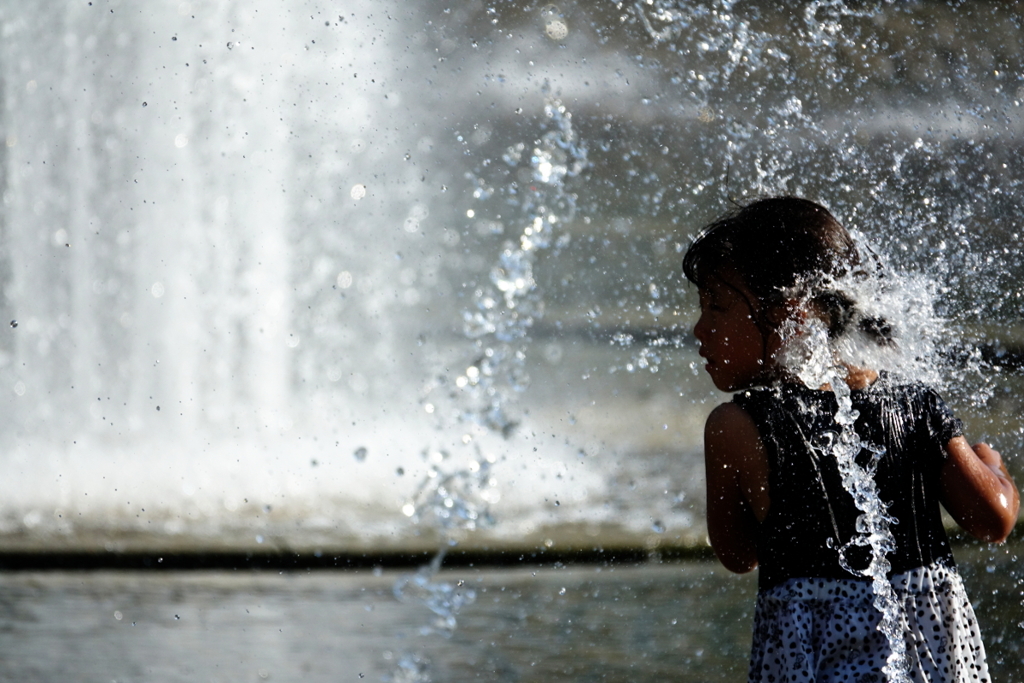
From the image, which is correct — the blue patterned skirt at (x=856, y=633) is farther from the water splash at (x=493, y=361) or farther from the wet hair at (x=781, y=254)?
the water splash at (x=493, y=361)

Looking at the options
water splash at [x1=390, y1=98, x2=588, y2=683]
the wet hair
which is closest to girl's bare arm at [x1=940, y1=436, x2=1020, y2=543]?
the wet hair

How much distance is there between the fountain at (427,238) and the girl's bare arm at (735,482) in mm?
1607

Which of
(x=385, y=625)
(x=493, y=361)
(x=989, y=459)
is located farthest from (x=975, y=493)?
(x=493, y=361)

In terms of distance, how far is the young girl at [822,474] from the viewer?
5.31ft

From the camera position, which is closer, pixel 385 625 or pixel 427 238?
pixel 385 625

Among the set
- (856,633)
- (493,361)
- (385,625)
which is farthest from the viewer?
(493,361)

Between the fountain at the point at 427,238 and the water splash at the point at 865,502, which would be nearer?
the water splash at the point at 865,502

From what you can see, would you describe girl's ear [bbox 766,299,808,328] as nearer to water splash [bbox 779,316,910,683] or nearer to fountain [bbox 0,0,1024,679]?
water splash [bbox 779,316,910,683]

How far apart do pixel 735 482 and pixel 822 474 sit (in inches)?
4.6

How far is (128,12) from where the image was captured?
6156 millimetres

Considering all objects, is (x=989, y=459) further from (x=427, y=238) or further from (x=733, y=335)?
(x=427, y=238)

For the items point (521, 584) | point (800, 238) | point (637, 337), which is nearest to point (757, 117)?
point (637, 337)

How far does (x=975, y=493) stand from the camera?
1641mm

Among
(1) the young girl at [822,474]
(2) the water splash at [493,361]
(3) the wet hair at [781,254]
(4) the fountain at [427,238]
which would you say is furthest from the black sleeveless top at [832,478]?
(4) the fountain at [427,238]
